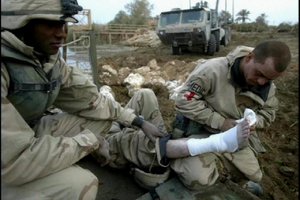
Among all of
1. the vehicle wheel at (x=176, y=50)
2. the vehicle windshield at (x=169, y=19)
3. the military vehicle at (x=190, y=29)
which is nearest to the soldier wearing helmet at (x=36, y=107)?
the military vehicle at (x=190, y=29)

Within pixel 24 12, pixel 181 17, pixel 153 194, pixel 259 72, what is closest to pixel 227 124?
pixel 259 72

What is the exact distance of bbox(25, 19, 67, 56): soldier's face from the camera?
5.90 ft

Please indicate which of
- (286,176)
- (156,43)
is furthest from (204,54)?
(286,176)

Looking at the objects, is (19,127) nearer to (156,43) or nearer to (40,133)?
(40,133)

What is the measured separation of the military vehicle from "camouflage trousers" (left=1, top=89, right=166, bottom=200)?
28.0 ft

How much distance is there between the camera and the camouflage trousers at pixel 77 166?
1.70 m

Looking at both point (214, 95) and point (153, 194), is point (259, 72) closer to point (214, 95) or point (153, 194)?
point (214, 95)

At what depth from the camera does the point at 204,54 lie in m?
11.9

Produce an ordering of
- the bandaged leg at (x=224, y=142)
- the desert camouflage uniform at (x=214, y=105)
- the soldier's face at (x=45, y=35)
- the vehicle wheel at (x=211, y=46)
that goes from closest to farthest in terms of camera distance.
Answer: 1. the soldier's face at (x=45, y=35)
2. the bandaged leg at (x=224, y=142)
3. the desert camouflage uniform at (x=214, y=105)
4. the vehicle wheel at (x=211, y=46)

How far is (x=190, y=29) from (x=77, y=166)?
9.63 metres

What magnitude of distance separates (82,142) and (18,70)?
0.48 m

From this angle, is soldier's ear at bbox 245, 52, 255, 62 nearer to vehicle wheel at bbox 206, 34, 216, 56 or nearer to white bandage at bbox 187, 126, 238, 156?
white bandage at bbox 187, 126, 238, 156

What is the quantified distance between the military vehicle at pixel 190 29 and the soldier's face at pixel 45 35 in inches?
369

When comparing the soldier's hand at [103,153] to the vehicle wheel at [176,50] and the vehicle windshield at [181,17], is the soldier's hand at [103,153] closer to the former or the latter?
the vehicle windshield at [181,17]
